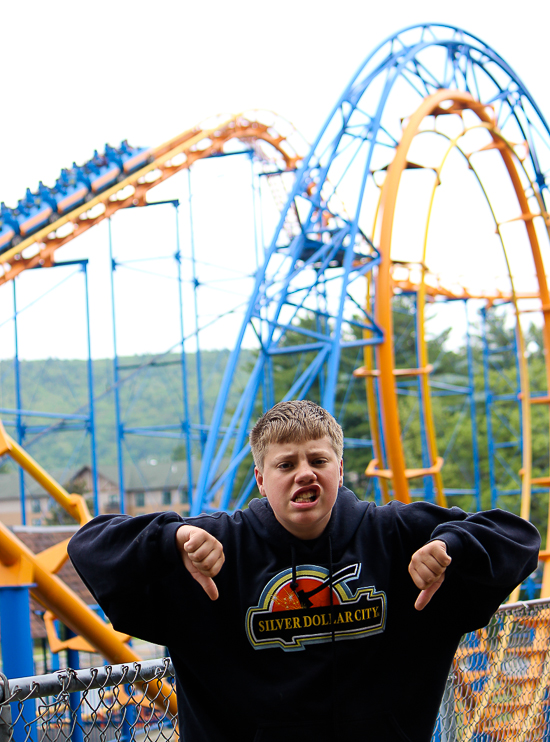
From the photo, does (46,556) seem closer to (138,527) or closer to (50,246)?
(138,527)

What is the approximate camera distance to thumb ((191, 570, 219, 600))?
122 cm

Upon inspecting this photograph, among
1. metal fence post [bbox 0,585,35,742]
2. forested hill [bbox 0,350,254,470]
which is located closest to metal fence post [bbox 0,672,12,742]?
metal fence post [bbox 0,585,35,742]

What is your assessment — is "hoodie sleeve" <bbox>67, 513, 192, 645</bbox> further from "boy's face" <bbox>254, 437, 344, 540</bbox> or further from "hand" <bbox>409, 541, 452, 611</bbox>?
"hand" <bbox>409, 541, 452, 611</bbox>

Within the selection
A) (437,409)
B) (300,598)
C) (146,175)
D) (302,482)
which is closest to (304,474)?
(302,482)

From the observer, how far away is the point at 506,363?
2886cm

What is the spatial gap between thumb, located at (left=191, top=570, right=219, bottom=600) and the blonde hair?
224mm

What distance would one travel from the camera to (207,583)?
123 centimetres

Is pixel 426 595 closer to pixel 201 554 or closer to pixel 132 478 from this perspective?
pixel 201 554

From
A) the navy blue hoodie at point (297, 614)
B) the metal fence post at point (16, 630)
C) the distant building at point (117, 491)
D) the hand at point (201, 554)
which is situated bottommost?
the distant building at point (117, 491)

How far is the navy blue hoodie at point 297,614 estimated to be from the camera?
4.20 feet

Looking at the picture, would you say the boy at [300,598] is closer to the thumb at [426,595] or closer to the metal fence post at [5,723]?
the thumb at [426,595]

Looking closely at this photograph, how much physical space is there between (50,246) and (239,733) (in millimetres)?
8369

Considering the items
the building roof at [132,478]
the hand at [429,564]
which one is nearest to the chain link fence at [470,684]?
the hand at [429,564]

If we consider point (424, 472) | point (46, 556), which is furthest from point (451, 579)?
point (424, 472)
